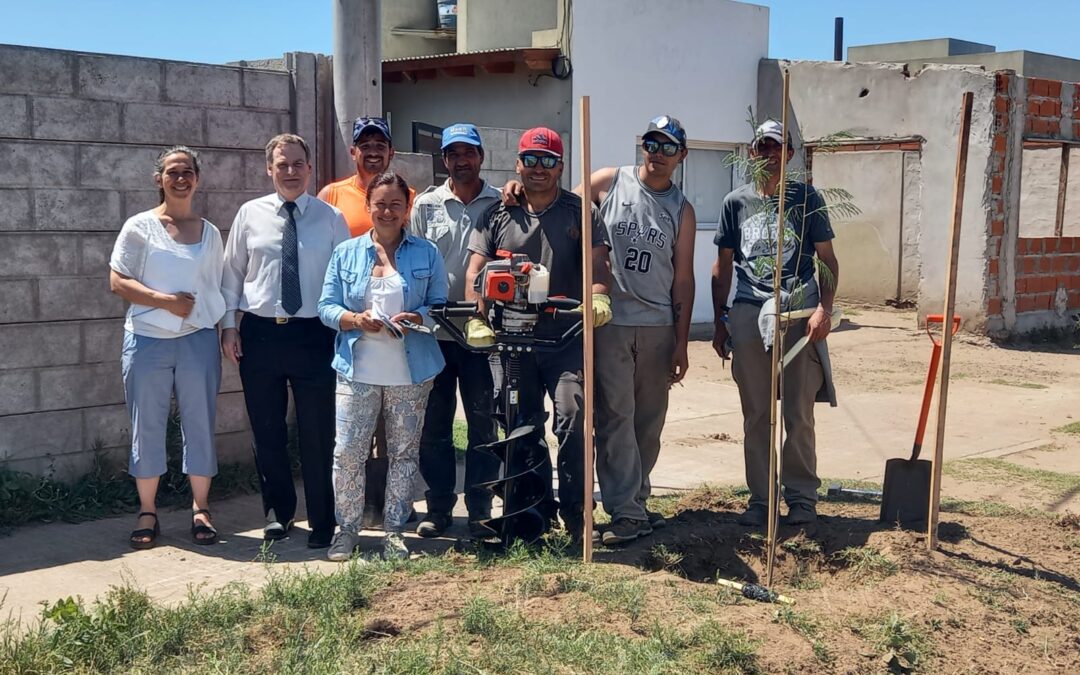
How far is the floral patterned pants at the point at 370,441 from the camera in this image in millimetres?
5445

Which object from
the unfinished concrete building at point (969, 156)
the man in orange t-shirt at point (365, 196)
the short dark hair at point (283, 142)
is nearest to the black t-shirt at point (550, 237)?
the man in orange t-shirt at point (365, 196)

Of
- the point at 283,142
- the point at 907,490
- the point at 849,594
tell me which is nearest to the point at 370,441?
the point at 283,142

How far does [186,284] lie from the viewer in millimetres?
5707

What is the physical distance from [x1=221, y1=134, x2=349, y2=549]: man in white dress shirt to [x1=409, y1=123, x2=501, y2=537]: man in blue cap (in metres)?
0.52

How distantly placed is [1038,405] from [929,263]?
4.24 m

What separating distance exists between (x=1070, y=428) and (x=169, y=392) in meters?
6.92

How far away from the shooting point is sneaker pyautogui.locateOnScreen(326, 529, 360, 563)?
Result: 5422 millimetres

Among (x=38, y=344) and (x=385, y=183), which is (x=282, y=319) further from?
(x=38, y=344)

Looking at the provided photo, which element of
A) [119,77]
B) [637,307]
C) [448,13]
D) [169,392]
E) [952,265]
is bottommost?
[169,392]

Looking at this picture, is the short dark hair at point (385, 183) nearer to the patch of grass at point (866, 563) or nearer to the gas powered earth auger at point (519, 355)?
the gas powered earth auger at point (519, 355)

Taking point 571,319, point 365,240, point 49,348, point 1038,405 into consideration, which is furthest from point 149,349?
point 1038,405

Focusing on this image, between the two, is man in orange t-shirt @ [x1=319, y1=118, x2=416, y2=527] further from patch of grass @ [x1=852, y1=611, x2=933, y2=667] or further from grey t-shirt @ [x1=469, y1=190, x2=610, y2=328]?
patch of grass @ [x1=852, y1=611, x2=933, y2=667]

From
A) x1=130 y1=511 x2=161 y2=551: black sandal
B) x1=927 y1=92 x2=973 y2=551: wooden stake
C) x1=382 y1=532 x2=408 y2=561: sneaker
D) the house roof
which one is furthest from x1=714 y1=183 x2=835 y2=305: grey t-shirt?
the house roof

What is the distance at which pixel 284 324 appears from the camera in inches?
224
